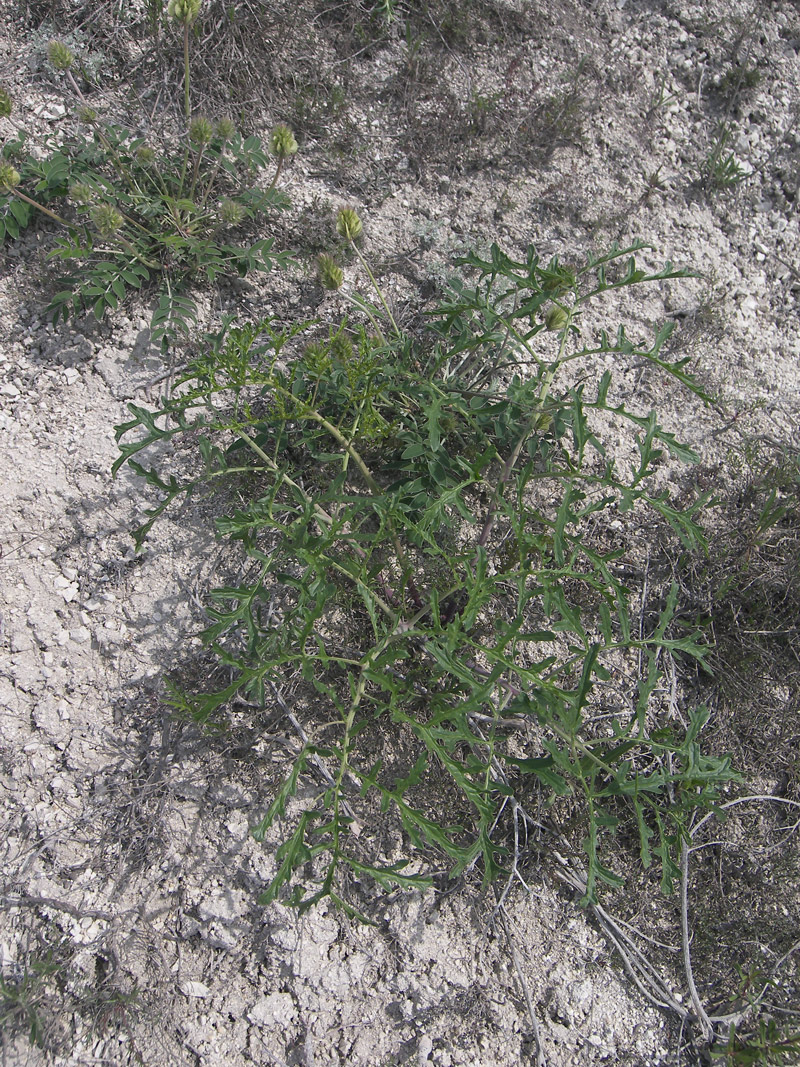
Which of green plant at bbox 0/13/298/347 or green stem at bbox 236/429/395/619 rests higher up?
green plant at bbox 0/13/298/347

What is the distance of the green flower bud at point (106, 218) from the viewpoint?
2.51 m

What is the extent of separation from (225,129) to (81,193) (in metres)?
0.63

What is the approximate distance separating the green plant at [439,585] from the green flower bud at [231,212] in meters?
0.42

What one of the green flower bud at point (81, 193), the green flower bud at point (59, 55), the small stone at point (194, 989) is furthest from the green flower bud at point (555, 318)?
the small stone at point (194, 989)

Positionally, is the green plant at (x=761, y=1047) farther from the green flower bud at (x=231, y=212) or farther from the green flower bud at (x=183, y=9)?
the green flower bud at (x=183, y=9)

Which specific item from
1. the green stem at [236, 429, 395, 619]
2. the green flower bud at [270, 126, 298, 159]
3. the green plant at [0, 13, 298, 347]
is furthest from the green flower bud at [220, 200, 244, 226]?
the green stem at [236, 429, 395, 619]

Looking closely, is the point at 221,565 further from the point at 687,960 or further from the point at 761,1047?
the point at 761,1047

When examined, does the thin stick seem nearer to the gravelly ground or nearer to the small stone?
A: the gravelly ground

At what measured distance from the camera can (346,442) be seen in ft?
6.99

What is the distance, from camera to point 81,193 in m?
2.62

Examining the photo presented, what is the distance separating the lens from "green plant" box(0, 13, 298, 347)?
2.67m

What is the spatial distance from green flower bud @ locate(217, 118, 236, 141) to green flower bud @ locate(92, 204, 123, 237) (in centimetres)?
60

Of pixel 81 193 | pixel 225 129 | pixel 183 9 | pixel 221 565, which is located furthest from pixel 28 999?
pixel 183 9

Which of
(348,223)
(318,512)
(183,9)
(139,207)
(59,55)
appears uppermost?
(183,9)
